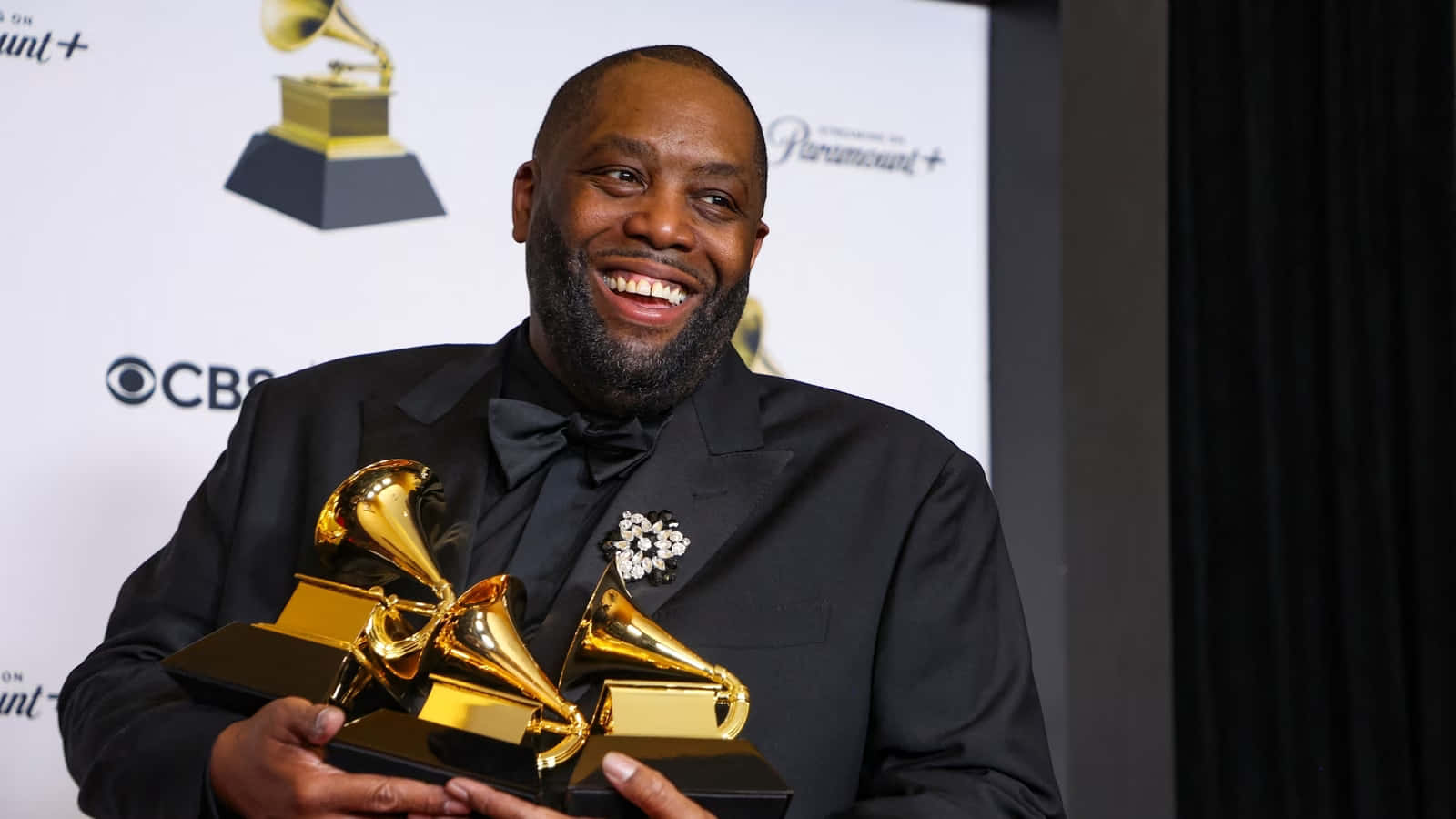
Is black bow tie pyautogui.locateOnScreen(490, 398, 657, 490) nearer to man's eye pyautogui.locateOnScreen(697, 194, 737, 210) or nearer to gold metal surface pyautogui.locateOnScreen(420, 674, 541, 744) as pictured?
man's eye pyautogui.locateOnScreen(697, 194, 737, 210)

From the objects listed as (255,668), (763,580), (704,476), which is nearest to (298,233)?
(704,476)

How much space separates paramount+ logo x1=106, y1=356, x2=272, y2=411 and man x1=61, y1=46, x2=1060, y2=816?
1126 millimetres

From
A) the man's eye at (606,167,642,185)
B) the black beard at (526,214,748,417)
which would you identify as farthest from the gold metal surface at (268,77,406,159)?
the man's eye at (606,167,642,185)

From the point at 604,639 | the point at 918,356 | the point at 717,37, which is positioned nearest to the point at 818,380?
the point at 918,356

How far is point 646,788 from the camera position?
1310 mm

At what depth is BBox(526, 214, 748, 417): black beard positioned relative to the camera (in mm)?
1907

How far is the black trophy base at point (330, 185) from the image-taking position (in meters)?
3.17

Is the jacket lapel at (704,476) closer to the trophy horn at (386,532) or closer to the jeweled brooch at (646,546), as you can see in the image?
the jeweled brooch at (646,546)

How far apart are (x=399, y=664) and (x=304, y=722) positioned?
0.14 m

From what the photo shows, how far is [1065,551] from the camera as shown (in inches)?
141

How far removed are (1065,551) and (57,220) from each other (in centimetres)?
239

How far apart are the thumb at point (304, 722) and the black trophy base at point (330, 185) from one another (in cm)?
205

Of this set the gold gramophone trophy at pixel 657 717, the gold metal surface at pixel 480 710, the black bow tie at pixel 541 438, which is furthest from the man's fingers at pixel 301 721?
the black bow tie at pixel 541 438

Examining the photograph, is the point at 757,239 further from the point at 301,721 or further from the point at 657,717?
the point at 301,721
